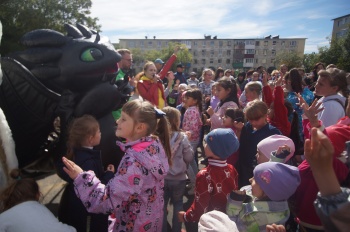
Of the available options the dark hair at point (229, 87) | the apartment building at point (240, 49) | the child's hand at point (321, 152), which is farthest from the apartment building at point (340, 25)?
the child's hand at point (321, 152)

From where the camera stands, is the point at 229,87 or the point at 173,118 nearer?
the point at 173,118

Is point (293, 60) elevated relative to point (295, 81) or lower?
elevated

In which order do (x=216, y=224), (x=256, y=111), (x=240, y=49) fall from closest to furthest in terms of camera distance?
(x=216, y=224) → (x=256, y=111) → (x=240, y=49)

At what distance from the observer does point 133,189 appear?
1395mm

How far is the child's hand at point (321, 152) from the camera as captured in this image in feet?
2.56

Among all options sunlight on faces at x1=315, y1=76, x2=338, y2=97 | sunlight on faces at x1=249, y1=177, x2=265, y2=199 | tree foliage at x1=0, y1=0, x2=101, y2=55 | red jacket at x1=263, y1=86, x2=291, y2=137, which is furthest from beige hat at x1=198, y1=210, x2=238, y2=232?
tree foliage at x1=0, y1=0, x2=101, y2=55

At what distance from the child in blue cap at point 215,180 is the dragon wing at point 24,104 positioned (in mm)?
1681

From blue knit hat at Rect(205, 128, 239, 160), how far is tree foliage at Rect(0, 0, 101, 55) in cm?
1452

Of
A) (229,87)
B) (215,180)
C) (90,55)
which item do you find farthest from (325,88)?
(90,55)

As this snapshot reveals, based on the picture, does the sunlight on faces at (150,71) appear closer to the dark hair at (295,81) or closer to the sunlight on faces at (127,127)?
the dark hair at (295,81)

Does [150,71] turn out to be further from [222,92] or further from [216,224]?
[216,224]

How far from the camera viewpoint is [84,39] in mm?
2713

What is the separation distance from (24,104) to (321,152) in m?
2.66

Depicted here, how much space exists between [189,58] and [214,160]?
59.7m
